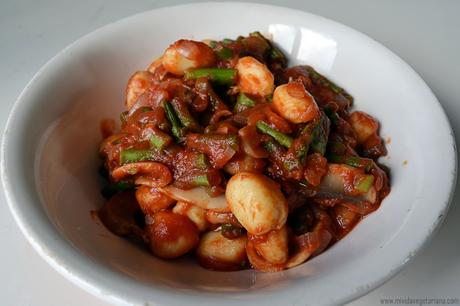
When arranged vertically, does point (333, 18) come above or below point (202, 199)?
above

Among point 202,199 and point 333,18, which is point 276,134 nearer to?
point 202,199

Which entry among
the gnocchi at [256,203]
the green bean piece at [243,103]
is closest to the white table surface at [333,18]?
the gnocchi at [256,203]

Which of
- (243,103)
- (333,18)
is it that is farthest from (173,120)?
(333,18)

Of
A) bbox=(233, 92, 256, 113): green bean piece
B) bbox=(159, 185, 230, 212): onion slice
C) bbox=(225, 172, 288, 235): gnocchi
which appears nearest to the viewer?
bbox=(225, 172, 288, 235): gnocchi

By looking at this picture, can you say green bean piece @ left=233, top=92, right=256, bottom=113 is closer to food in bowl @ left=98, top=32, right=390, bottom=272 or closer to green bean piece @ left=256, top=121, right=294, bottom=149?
food in bowl @ left=98, top=32, right=390, bottom=272

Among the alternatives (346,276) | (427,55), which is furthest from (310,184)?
(427,55)

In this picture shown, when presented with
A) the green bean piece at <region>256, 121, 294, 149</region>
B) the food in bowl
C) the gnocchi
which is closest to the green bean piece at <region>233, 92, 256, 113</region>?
the food in bowl

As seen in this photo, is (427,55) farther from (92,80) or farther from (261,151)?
(92,80)

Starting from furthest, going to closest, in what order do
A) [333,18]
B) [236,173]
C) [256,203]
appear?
[333,18] < [236,173] < [256,203]
